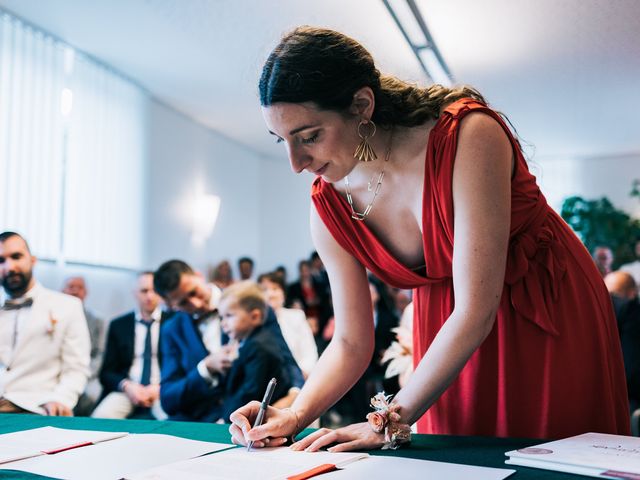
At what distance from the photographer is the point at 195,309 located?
146 inches

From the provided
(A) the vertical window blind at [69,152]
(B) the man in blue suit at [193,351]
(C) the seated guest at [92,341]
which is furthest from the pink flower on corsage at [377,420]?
(A) the vertical window blind at [69,152]

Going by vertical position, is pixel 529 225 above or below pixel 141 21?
below

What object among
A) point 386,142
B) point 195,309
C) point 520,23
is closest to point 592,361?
point 386,142

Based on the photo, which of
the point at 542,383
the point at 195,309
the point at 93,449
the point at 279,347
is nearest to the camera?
the point at 93,449

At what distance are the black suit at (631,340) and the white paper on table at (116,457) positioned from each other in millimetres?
2771

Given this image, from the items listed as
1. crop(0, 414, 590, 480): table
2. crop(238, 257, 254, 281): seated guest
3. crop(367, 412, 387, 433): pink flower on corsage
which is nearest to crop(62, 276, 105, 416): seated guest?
crop(0, 414, 590, 480): table

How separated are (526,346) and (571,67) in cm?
525

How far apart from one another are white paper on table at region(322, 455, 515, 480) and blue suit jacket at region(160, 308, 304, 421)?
2030 millimetres

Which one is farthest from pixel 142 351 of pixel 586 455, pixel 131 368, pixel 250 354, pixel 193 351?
pixel 586 455

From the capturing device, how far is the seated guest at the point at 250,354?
9.50 ft

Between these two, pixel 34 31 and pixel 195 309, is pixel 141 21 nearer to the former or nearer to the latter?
pixel 34 31

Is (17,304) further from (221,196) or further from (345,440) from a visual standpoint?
(221,196)

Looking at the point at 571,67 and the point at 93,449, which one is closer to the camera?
the point at 93,449

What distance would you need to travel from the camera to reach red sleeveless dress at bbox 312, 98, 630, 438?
52.1 inches
